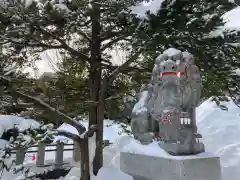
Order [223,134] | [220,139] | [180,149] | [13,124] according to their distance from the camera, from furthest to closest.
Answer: [223,134]
[220,139]
[13,124]
[180,149]

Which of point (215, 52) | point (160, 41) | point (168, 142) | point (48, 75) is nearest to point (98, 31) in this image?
point (48, 75)

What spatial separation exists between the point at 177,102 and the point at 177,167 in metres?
0.68

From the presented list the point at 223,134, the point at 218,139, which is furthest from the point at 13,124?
the point at 223,134

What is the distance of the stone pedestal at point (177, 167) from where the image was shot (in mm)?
2838

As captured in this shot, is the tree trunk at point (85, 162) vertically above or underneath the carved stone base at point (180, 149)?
underneath

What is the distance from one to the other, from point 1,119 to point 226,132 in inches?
231

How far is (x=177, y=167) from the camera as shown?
112 inches

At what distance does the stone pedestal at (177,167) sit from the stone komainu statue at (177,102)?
0.43 feet

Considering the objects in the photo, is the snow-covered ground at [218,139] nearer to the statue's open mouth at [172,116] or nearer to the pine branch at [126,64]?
the pine branch at [126,64]

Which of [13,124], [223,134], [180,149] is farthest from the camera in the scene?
[223,134]

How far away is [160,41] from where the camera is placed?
4.20 meters

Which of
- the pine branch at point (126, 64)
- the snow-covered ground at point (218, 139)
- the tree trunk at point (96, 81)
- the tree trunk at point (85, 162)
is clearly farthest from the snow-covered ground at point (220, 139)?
the pine branch at point (126, 64)

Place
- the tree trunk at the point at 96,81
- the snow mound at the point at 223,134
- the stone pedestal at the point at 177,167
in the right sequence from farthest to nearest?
the tree trunk at the point at 96,81 → the snow mound at the point at 223,134 → the stone pedestal at the point at 177,167

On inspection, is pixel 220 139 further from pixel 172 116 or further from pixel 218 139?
pixel 172 116
